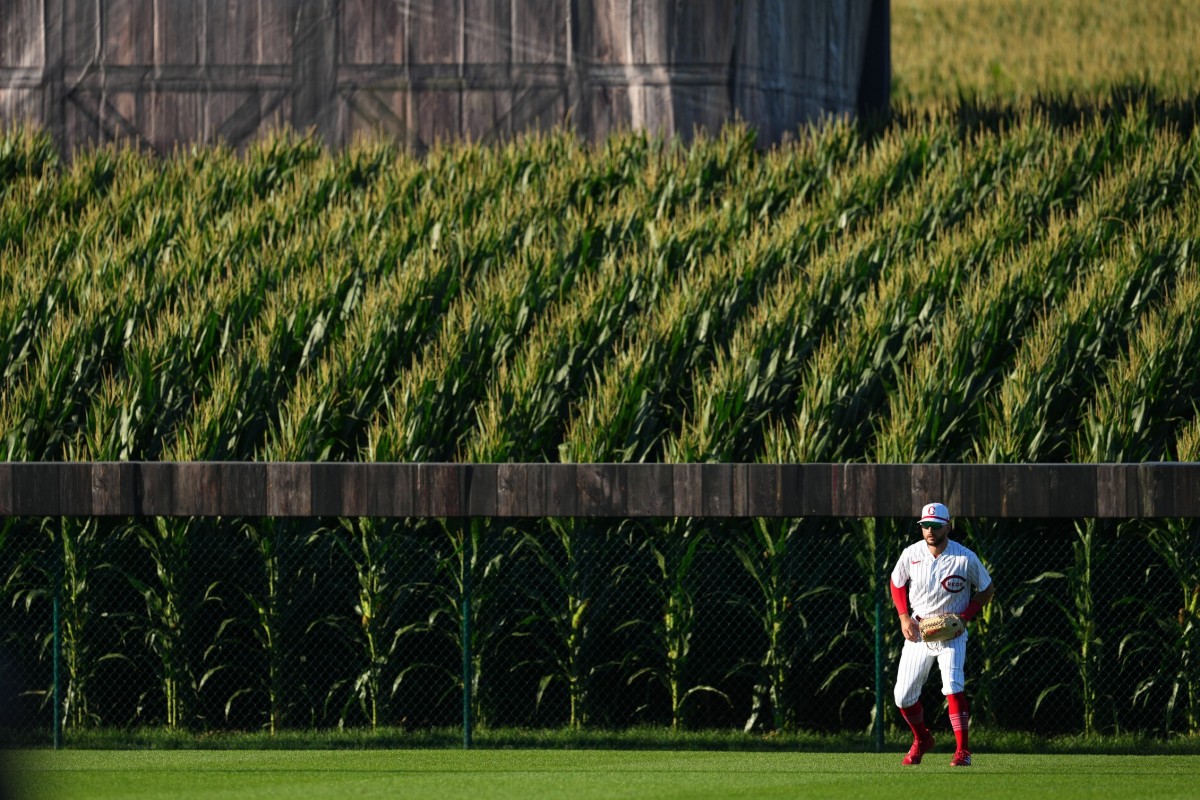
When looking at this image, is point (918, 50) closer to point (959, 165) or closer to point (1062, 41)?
point (1062, 41)

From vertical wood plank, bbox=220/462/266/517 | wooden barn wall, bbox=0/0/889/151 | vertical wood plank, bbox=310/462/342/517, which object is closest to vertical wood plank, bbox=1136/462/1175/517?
vertical wood plank, bbox=310/462/342/517

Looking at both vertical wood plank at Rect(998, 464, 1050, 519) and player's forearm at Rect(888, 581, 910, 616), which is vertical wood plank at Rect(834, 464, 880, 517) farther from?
player's forearm at Rect(888, 581, 910, 616)

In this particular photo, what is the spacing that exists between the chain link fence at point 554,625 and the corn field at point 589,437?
0.03 meters

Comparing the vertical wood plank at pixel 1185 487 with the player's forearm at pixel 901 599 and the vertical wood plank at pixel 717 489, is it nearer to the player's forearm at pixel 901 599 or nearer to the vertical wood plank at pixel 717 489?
the player's forearm at pixel 901 599

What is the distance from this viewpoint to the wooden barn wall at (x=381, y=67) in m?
22.1

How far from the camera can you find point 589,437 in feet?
45.2

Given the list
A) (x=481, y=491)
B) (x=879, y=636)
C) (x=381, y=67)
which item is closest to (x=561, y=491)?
(x=481, y=491)

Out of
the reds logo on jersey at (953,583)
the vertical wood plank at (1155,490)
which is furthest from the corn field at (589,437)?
the reds logo on jersey at (953,583)

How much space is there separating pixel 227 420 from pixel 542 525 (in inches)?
119

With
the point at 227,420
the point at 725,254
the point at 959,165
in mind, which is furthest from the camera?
the point at 959,165

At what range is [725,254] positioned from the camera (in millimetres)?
18750

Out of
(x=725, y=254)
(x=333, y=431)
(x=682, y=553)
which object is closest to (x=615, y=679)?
(x=682, y=553)

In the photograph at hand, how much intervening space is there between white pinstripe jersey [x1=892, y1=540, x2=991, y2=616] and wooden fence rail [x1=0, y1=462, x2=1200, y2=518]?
4.19 ft

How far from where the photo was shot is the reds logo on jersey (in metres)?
10.8
